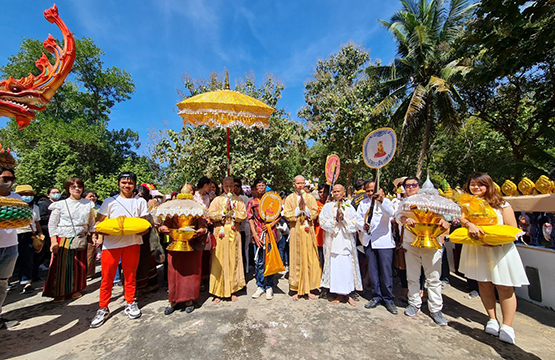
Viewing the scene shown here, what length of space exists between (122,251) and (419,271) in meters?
4.08

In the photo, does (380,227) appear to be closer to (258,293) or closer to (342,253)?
(342,253)

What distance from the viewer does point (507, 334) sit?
9.27 ft

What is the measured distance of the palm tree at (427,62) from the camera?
12273 mm

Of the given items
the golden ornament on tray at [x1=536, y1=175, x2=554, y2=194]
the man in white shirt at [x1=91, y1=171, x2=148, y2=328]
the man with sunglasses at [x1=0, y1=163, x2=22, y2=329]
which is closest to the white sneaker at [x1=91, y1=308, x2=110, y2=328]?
the man in white shirt at [x1=91, y1=171, x2=148, y2=328]

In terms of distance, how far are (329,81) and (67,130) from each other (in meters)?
17.6

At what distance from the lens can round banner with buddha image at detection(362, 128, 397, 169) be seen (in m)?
3.81

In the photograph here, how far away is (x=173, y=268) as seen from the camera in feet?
12.2

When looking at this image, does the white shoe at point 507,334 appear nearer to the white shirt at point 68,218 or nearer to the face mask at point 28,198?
the white shirt at point 68,218

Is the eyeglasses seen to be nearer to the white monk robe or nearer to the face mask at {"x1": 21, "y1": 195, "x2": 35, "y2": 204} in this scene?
the face mask at {"x1": 21, "y1": 195, "x2": 35, "y2": 204}

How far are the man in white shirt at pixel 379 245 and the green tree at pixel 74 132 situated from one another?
48.3 ft

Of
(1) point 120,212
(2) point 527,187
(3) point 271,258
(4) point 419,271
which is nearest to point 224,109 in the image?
(1) point 120,212

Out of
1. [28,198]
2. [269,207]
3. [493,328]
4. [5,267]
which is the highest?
[28,198]

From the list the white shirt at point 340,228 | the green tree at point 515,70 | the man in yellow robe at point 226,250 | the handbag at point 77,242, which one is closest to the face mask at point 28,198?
the handbag at point 77,242

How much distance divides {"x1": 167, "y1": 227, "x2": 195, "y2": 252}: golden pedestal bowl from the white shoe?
3878 mm
